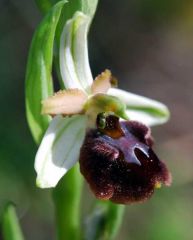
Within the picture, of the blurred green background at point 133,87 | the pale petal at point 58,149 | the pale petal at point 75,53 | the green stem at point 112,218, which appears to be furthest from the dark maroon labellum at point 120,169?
the blurred green background at point 133,87

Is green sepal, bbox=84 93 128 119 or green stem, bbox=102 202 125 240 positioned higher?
green sepal, bbox=84 93 128 119

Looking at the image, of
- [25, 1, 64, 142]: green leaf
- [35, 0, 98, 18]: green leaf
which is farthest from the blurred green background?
[35, 0, 98, 18]: green leaf

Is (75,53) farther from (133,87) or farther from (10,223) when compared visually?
(133,87)

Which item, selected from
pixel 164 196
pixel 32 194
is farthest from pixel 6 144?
pixel 164 196

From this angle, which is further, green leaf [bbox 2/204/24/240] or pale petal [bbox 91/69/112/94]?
green leaf [bbox 2/204/24/240]

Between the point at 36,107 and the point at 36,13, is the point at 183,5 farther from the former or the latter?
the point at 36,107

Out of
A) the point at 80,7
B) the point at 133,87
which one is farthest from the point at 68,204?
the point at 133,87

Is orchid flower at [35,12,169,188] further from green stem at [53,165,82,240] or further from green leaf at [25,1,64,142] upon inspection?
green stem at [53,165,82,240]
